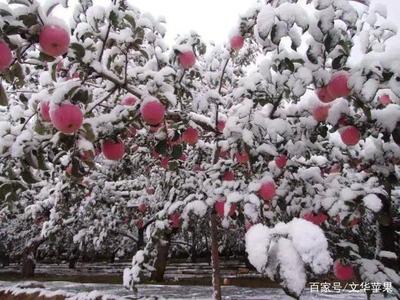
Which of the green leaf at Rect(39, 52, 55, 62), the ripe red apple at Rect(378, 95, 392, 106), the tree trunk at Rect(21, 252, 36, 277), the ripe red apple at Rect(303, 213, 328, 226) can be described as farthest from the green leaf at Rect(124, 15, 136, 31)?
the tree trunk at Rect(21, 252, 36, 277)

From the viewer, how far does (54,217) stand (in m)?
8.12

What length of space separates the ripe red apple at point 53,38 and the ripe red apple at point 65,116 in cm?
29

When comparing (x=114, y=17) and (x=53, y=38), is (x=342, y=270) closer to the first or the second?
(x=114, y=17)

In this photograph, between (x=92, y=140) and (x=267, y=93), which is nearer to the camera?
(x=92, y=140)

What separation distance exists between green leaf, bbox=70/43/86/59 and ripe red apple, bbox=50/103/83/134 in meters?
0.28

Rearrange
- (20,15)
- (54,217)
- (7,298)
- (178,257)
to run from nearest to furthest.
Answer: (20,15), (54,217), (7,298), (178,257)

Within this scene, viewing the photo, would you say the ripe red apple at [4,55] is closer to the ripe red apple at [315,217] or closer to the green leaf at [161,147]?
the green leaf at [161,147]

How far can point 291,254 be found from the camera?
122cm

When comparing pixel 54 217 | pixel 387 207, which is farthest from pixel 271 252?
pixel 54 217

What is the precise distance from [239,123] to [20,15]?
1359mm

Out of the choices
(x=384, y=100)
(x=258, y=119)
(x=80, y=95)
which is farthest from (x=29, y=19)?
(x=384, y=100)

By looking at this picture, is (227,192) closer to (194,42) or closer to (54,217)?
(194,42)

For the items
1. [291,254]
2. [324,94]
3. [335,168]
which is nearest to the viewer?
[291,254]

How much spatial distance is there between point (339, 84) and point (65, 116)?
1.34 metres
